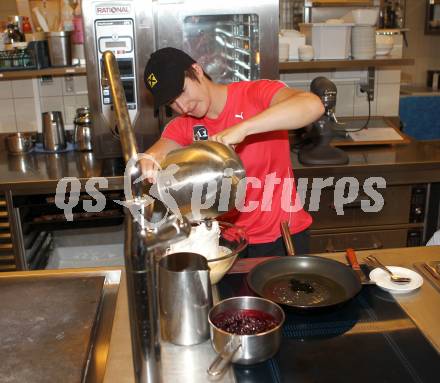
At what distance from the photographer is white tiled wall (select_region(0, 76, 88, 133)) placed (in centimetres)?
305

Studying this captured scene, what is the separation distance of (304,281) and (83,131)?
1.91m

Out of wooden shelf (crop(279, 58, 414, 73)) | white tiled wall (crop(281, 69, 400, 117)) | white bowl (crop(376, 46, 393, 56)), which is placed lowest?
white tiled wall (crop(281, 69, 400, 117))

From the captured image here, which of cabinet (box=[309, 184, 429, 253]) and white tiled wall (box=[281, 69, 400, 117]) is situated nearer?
cabinet (box=[309, 184, 429, 253])

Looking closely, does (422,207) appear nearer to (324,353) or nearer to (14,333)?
(324,353)

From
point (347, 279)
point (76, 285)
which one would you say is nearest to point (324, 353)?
point (347, 279)

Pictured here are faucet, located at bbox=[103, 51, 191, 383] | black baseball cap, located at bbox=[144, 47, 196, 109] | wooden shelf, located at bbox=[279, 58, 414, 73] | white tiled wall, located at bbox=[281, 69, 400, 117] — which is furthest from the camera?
white tiled wall, located at bbox=[281, 69, 400, 117]

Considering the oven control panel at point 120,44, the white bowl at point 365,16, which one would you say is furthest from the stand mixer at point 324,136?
the oven control panel at point 120,44

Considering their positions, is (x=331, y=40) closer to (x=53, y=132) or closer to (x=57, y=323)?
(x=53, y=132)

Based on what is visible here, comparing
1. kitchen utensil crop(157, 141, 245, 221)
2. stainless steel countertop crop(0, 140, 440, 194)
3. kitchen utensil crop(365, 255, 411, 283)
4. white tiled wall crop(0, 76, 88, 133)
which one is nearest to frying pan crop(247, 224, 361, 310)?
kitchen utensil crop(365, 255, 411, 283)

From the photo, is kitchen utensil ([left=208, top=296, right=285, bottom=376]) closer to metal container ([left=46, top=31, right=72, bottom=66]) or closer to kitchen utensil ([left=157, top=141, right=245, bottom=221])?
kitchen utensil ([left=157, top=141, right=245, bottom=221])

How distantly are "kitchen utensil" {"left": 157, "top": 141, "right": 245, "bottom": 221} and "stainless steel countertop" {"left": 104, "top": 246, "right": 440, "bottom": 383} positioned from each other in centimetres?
28

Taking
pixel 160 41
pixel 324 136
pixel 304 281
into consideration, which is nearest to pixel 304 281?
pixel 304 281

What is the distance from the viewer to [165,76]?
147 cm

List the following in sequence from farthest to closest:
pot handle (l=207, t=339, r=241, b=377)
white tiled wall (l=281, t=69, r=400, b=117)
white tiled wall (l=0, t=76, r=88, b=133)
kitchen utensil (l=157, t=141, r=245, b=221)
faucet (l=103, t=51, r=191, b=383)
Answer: white tiled wall (l=281, t=69, r=400, b=117)
white tiled wall (l=0, t=76, r=88, b=133)
kitchen utensil (l=157, t=141, r=245, b=221)
pot handle (l=207, t=339, r=241, b=377)
faucet (l=103, t=51, r=191, b=383)
